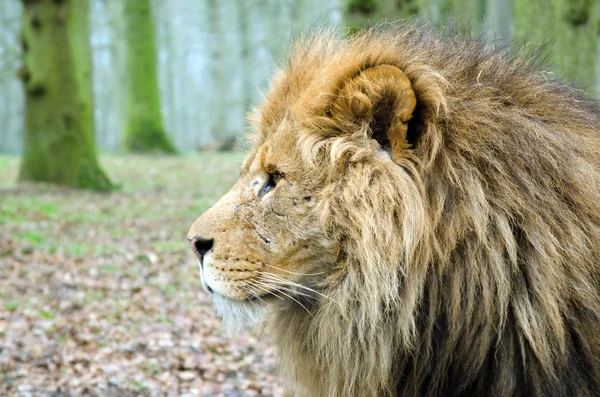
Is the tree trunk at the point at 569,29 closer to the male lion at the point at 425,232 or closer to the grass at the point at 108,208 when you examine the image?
the grass at the point at 108,208

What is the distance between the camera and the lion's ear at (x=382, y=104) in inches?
104

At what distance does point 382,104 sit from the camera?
2.69 metres

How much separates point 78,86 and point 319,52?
9203 mm

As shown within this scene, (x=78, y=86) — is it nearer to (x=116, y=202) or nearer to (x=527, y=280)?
(x=116, y=202)

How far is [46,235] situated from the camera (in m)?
8.24

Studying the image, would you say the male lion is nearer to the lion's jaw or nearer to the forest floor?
→ the lion's jaw

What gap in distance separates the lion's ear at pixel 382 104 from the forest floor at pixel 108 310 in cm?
160

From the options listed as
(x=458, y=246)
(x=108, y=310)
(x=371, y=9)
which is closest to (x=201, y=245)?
(x=458, y=246)

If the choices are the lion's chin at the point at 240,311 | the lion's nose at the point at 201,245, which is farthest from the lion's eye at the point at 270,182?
the lion's chin at the point at 240,311

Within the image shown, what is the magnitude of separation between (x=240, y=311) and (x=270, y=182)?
1.79 feet

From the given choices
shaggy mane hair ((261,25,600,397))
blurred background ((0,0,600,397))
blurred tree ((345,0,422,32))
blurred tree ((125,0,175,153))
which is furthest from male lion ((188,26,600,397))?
blurred tree ((125,0,175,153))

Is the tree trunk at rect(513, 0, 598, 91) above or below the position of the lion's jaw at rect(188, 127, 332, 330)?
above

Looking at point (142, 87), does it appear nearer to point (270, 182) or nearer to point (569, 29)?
point (569, 29)

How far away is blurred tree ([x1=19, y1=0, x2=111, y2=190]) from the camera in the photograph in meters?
11.1
